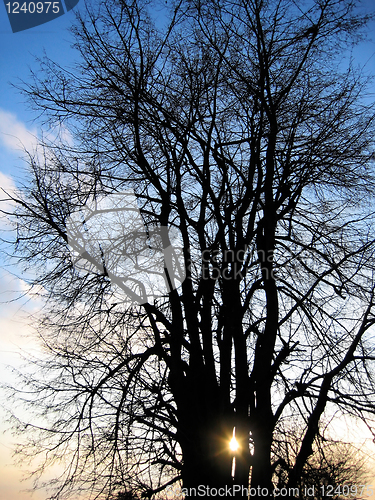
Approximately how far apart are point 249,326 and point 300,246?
144cm

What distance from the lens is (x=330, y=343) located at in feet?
16.6

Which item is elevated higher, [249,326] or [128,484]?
[249,326]

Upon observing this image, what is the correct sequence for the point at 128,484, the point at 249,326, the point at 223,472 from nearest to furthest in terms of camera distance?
1. the point at 223,472
2. the point at 128,484
3. the point at 249,326

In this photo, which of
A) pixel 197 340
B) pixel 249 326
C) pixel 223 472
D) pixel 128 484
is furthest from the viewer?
pixel 249 326

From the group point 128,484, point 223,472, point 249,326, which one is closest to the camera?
point 223,472

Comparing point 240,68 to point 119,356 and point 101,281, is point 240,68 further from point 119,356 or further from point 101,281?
point 119,356

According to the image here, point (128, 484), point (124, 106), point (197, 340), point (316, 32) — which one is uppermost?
point (316, 32)

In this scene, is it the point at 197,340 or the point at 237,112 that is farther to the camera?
the point at 237,112

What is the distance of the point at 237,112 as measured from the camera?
625cm

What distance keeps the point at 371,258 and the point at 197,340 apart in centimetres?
260

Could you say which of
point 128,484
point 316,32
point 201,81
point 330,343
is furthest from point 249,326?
point 316,32

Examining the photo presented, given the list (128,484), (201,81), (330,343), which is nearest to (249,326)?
(330,343)

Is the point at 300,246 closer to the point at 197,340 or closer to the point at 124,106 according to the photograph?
the point at 197,340

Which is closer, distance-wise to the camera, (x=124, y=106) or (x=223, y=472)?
(x=223, y=472)
